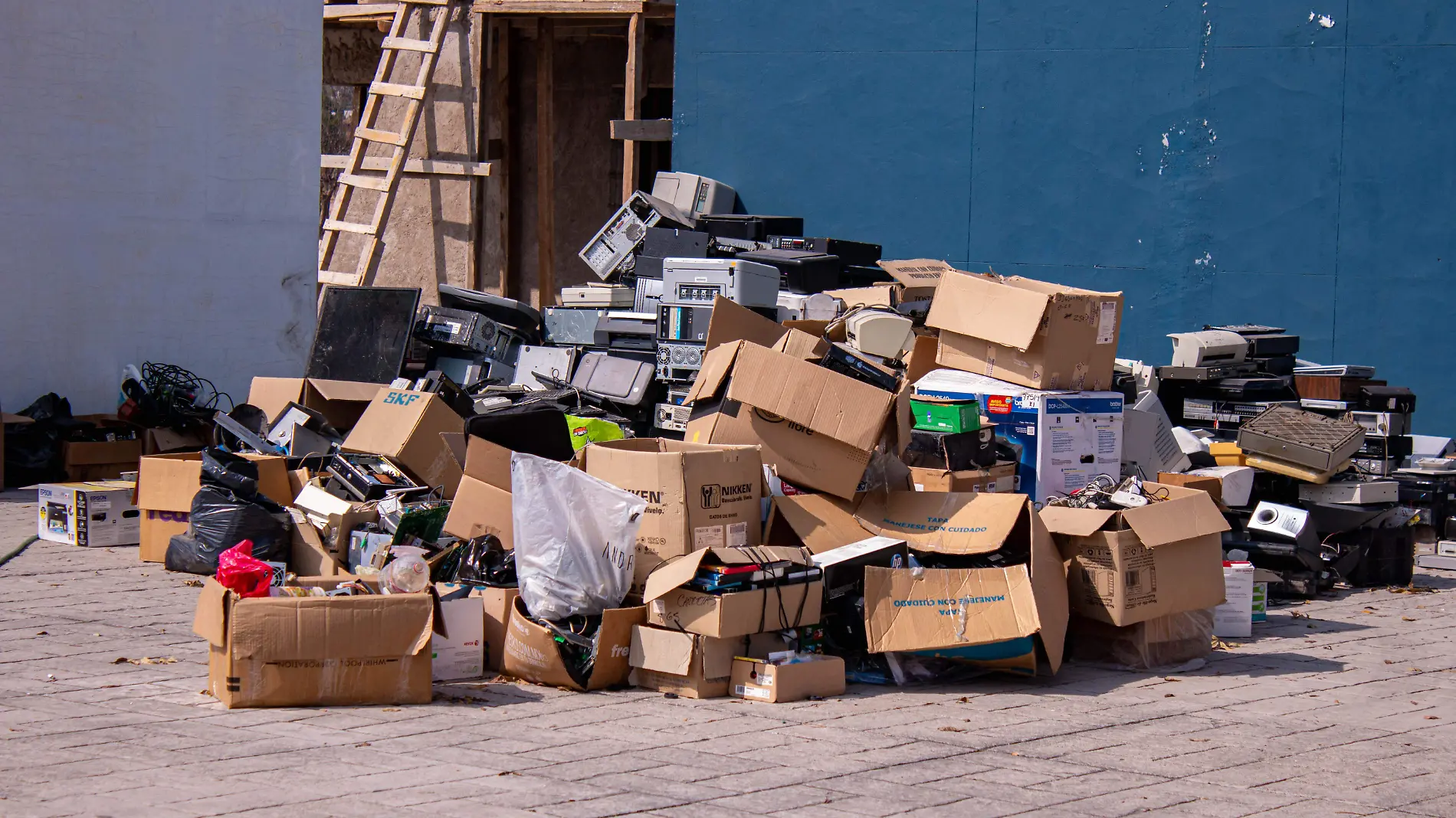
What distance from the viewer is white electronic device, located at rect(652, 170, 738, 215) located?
12.1 meters

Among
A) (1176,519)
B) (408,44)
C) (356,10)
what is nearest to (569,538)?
(1176,519)

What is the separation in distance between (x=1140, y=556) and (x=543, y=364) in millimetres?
4776

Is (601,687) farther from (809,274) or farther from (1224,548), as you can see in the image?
(809,274)

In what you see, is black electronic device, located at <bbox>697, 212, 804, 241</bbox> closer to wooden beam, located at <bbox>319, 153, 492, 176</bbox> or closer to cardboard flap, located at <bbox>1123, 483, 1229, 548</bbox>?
wooden beam, located at <bbox>319, 153, 492, 176</bbox>

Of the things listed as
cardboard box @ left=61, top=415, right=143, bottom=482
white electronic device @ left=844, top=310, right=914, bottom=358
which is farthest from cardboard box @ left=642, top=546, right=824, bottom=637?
cardboard box @ left=61, top=415, right=143, bottom=482

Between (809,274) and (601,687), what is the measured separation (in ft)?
16.2

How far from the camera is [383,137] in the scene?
1312cm

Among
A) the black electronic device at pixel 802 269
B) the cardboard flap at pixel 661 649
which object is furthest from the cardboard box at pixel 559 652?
the black electronic device at pixel 802 269

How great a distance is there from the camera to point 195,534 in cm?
696

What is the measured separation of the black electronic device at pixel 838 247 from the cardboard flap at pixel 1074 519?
15.9 feet

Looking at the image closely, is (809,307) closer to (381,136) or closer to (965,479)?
(965,479)

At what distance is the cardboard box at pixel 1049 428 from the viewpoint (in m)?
6.68

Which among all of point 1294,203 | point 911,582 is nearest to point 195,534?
point 911,582

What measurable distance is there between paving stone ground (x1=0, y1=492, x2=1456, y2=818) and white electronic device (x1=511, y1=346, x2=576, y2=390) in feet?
11.6
